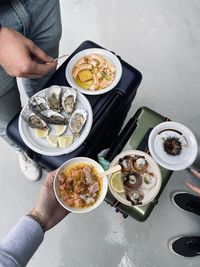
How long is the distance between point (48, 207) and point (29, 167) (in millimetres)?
532

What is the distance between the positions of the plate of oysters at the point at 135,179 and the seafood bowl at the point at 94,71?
0.84ft

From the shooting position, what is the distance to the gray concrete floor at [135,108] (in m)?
1.54

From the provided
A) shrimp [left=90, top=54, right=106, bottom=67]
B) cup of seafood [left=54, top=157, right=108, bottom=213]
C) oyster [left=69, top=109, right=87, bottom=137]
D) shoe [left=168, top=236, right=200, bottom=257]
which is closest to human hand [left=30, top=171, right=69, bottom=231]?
cup of seafood [left=54, top=157, right=108, bottom=213]

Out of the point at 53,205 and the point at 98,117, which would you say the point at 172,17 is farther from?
the point at 53,205

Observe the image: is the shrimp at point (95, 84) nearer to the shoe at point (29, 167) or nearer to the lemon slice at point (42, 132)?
the lemon slice at point (42, 132)

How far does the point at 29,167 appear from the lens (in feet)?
5.30

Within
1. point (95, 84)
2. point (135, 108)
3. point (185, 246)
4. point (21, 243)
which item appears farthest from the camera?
point (135, 108)

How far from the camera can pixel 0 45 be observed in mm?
1033

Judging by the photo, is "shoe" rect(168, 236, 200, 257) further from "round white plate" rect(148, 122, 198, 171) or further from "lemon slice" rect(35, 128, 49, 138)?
"lemon slice" rect(35, 128, 49, 138)

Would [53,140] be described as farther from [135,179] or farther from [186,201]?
[186,201]

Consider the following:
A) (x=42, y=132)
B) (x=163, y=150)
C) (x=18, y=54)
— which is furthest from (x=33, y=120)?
(x=163, y=150)

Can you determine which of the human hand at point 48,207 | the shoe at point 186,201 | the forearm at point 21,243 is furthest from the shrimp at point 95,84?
the shoe at point 186,201

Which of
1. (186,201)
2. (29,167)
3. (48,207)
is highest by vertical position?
(48,207)

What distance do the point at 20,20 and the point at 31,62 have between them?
5.9 inches
